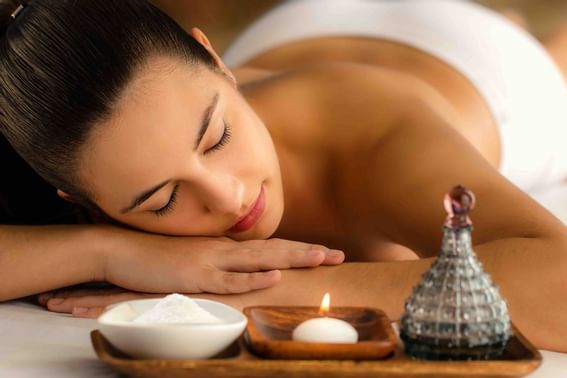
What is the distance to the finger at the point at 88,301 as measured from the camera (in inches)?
52.2

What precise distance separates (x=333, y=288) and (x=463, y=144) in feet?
1.21

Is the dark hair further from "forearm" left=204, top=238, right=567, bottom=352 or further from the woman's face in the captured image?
"forearm" left=204, top=238, right=567, bottom=352

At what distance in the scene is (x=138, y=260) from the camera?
1.33 metres

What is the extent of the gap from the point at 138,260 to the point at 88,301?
3.6 inches

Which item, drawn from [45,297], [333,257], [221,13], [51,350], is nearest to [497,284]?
[333,257]

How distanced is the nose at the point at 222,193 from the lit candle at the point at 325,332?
37cm

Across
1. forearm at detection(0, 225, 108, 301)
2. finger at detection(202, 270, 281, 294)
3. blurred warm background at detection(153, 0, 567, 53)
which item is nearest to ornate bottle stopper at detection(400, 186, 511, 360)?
finger at detection(202, 270, 281, 294)

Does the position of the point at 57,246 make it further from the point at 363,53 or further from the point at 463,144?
the point at 363,53

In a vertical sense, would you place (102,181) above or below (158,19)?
below

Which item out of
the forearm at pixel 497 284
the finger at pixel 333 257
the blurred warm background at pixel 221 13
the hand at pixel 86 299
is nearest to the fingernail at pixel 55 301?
the hand at pixel 86 299

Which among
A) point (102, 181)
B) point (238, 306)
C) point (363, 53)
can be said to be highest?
point (363, 53)

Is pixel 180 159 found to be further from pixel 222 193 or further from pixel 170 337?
pixel 170 337

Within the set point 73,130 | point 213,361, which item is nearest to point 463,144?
point 73,130

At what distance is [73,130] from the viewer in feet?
4.24
